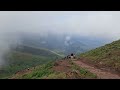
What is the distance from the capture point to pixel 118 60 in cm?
2697
